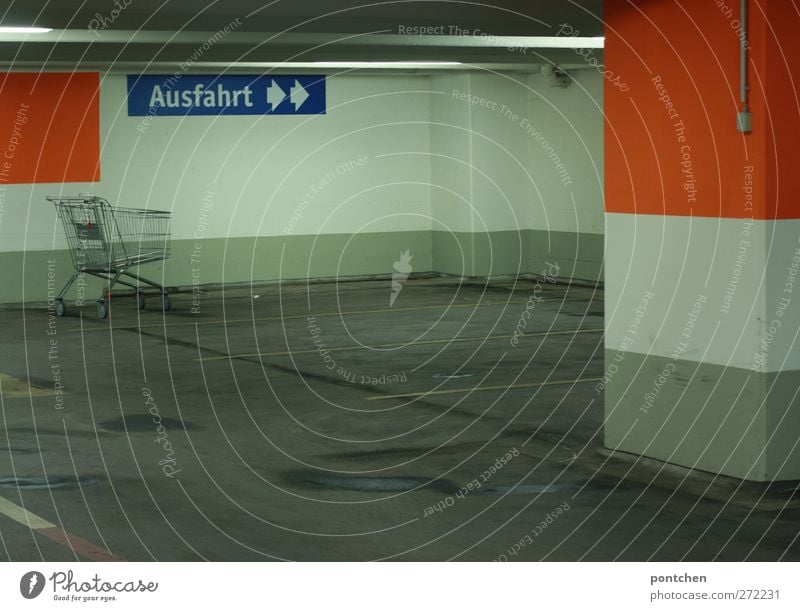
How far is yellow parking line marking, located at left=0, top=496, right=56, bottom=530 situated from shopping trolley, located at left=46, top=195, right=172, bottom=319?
30.8 feet

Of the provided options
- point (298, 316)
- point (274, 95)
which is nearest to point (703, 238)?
point (298, 316)

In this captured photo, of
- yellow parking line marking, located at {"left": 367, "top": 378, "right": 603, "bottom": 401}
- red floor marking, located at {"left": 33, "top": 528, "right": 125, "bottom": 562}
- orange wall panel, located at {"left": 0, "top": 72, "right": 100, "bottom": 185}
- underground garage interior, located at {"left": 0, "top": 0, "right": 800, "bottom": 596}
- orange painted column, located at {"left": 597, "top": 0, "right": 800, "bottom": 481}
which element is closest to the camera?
red floor marking, located at {"left": 33, "top": 528, "right": 125, "bottom": 562}

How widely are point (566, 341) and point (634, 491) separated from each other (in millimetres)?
6393

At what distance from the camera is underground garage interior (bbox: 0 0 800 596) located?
726 cm

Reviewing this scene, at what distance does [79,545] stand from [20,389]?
5.28 m

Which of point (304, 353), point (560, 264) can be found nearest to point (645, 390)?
point (304, 353)

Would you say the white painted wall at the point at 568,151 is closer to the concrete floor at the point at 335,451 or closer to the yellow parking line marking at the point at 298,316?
the yellow parking line marking at the point at 298,316

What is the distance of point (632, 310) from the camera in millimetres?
8297

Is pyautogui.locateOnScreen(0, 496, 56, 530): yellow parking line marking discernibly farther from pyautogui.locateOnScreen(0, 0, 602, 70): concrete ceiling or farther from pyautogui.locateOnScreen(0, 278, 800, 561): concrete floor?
pyautogui.locateOnScreen(0, 0, 602, 70): concrete ceiling

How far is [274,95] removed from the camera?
65.9ft

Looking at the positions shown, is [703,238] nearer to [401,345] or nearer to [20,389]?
[20,389]

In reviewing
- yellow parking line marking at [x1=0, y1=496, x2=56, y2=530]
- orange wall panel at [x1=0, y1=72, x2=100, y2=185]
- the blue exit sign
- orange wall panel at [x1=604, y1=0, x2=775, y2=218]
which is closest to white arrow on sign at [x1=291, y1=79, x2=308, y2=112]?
the blue exit sign

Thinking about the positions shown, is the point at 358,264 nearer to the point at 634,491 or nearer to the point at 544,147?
the point at 544,147

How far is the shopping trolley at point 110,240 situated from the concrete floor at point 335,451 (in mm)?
1838
